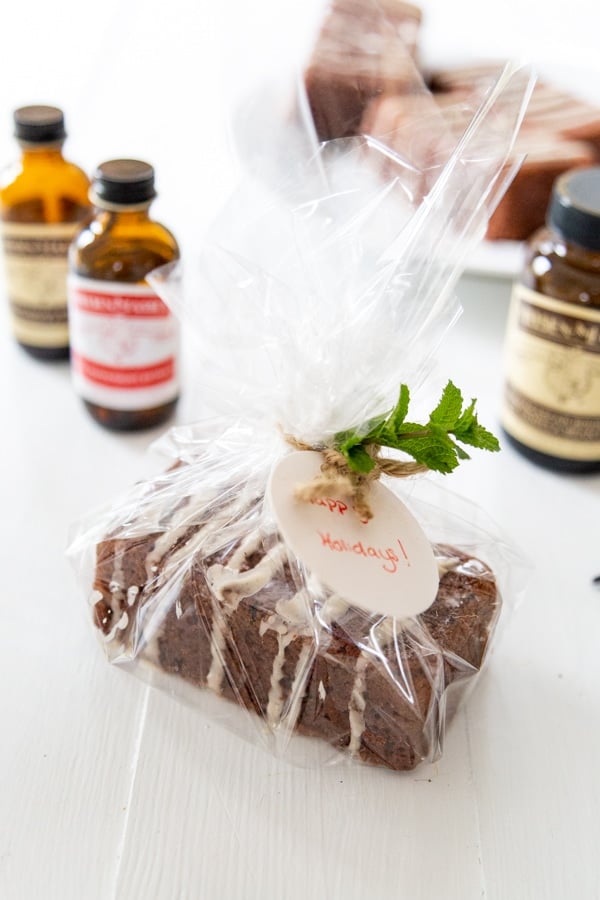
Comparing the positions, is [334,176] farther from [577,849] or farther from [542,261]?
[577,849]

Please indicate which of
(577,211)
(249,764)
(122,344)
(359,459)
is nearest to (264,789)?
(249,764)

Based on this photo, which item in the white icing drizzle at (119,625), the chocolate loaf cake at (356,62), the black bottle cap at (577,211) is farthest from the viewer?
the chocolate loaf cake at (356,62)

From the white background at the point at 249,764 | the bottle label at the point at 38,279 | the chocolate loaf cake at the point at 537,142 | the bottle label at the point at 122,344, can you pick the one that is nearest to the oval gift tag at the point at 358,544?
the white background at the point at 249,764

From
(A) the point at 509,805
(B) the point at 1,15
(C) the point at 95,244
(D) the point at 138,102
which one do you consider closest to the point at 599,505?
(A) the point at 509,805

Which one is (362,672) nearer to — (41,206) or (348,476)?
(348,476)

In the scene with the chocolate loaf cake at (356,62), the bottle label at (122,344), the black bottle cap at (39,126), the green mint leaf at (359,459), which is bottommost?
the bottle label at (122,344)

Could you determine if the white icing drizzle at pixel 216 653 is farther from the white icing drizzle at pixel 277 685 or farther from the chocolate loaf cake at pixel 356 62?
the chocolate loaf cake at pixel 356 62

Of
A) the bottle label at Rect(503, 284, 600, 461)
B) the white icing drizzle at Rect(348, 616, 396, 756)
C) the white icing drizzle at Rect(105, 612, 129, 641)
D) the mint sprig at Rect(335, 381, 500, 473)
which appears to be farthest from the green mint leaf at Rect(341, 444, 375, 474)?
the bottle label at Rect(503, 284, 600, 461)
